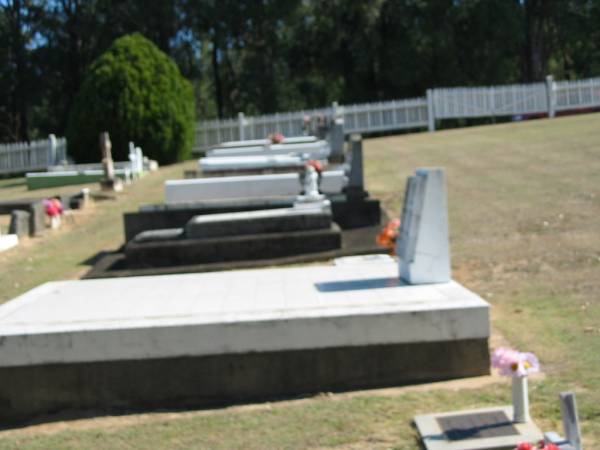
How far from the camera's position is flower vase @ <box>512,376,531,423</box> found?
4.31 meters

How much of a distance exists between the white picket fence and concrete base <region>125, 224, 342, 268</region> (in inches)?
718

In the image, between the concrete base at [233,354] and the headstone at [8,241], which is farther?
the headstone at [8,241]

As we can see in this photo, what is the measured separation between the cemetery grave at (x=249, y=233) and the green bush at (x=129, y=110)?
13526mm

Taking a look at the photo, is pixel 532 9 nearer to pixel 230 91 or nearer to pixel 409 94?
pixel 409 94

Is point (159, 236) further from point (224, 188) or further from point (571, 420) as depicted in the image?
point (571, 420)

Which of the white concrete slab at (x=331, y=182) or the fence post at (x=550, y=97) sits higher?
the fence post at (x=550, y=97)

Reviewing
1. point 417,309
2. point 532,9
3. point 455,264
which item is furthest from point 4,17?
point 417,309

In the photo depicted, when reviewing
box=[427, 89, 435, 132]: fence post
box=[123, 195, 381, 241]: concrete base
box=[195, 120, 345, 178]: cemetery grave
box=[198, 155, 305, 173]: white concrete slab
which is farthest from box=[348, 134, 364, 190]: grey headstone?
box=[427, 89, 435, 132]: fence post

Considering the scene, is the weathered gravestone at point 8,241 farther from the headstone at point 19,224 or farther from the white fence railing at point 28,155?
the white fence railing at point 28,155

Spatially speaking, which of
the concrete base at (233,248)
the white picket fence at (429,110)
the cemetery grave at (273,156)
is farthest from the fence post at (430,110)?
the concrete base at (233,248)

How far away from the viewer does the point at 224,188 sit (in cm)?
1323

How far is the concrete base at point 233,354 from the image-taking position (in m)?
5.32

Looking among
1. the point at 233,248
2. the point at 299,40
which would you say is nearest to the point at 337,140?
the point at 233,248

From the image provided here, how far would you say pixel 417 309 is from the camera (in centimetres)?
534
